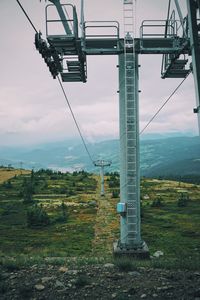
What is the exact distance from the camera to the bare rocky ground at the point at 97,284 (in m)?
9.98

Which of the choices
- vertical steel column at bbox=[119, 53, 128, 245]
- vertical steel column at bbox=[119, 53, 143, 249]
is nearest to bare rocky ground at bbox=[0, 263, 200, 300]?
vertical steel column at bbox=[119, 53, 143, 249]

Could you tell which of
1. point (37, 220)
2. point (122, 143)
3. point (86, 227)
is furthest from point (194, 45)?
point (37, 220)

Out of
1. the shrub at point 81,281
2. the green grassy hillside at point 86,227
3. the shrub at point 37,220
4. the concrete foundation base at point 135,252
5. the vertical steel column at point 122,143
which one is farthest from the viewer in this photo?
the shrub at point 37,220

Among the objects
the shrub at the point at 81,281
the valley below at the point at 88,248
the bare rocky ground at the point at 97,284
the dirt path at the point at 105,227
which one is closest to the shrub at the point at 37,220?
the valley below at the point at 88,248

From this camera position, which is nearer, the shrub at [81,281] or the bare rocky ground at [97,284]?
the bare rocky ground at [97,284]

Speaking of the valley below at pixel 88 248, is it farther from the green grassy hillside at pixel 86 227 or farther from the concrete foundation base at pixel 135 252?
the concrete foundation base at pixel 135 252

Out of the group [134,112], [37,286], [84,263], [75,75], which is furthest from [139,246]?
[75,75]

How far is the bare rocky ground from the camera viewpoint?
998cm

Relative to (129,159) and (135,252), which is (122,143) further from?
(135,252)

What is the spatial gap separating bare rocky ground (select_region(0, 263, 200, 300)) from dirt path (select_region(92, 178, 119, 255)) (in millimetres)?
10337

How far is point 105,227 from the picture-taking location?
31.0 m

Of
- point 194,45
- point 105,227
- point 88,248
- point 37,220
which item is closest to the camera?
point 194,45

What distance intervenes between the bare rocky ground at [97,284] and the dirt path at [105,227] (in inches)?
407

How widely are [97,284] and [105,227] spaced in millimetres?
20379
